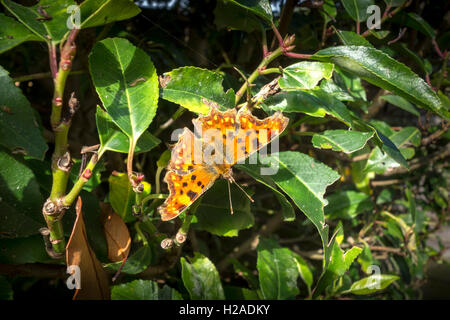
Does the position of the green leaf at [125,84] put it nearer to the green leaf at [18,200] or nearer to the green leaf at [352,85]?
the green leaf at [18,200]

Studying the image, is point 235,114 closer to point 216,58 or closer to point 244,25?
point 244,25

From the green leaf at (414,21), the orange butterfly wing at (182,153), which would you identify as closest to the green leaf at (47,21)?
the orange butterfly wing at (182,153)

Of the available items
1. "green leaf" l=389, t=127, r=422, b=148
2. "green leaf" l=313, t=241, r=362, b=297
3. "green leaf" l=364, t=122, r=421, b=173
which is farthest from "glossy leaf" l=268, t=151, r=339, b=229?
"green leaf" l=389, t=127, r=422, b=148

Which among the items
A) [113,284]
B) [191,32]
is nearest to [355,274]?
[113,284]

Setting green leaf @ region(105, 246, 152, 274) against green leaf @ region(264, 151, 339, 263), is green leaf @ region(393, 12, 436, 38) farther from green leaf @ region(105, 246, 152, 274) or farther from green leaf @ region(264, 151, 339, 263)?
green leaf @ region(105, 246, 152, 274)

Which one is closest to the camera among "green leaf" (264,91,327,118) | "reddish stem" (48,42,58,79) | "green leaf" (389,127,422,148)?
"reddish stem" (48,42,58,79)

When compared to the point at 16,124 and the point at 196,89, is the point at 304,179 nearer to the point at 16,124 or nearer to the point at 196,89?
the point at 196,89
